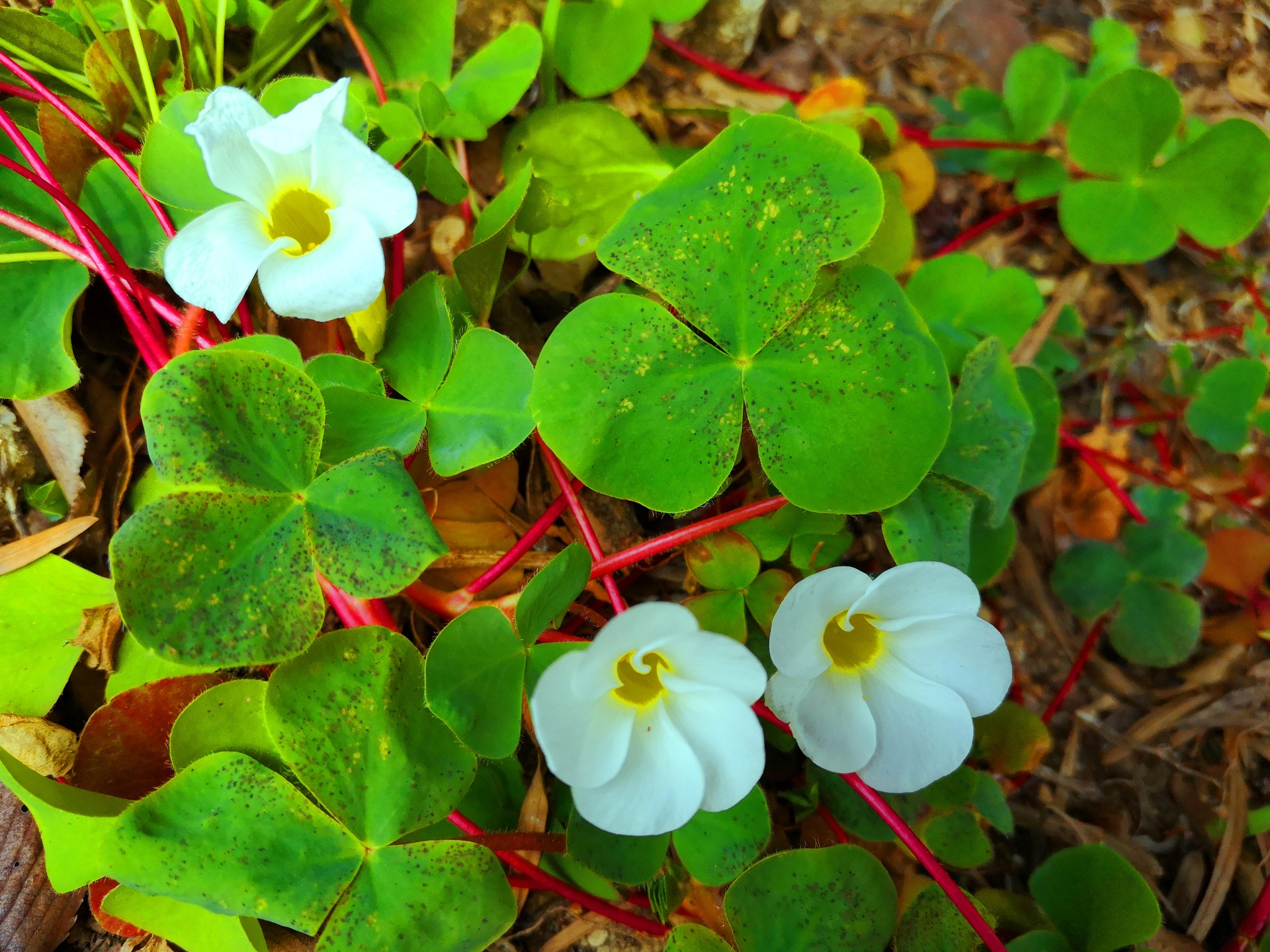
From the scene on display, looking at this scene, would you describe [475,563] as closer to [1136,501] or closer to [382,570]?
[382,570]

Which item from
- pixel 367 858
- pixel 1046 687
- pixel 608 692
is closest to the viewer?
pixel 608 692

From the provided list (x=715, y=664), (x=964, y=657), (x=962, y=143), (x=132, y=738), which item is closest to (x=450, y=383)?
(x=715, y=664)

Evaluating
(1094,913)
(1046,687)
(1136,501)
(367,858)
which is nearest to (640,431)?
(367,858)

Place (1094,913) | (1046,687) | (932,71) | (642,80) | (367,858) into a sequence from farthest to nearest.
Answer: (932,71) < (642,80) < (1046,687) < (1094,913) < (367,858)

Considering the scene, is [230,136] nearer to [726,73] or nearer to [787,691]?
[787,691]

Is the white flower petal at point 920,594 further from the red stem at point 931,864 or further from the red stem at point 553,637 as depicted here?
the red stem at point 553,637

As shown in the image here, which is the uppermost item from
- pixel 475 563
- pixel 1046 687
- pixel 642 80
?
pixel 642 80

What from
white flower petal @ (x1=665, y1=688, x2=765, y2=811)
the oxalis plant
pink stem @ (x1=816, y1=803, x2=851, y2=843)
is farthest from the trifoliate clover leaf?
pink stem @ (x1=816, y1=803, x2=851, y2=843)

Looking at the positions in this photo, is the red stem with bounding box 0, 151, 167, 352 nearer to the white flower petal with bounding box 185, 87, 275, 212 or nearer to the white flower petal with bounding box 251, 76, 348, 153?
the white flower petal with bounding box 185, 87, 275, 212
